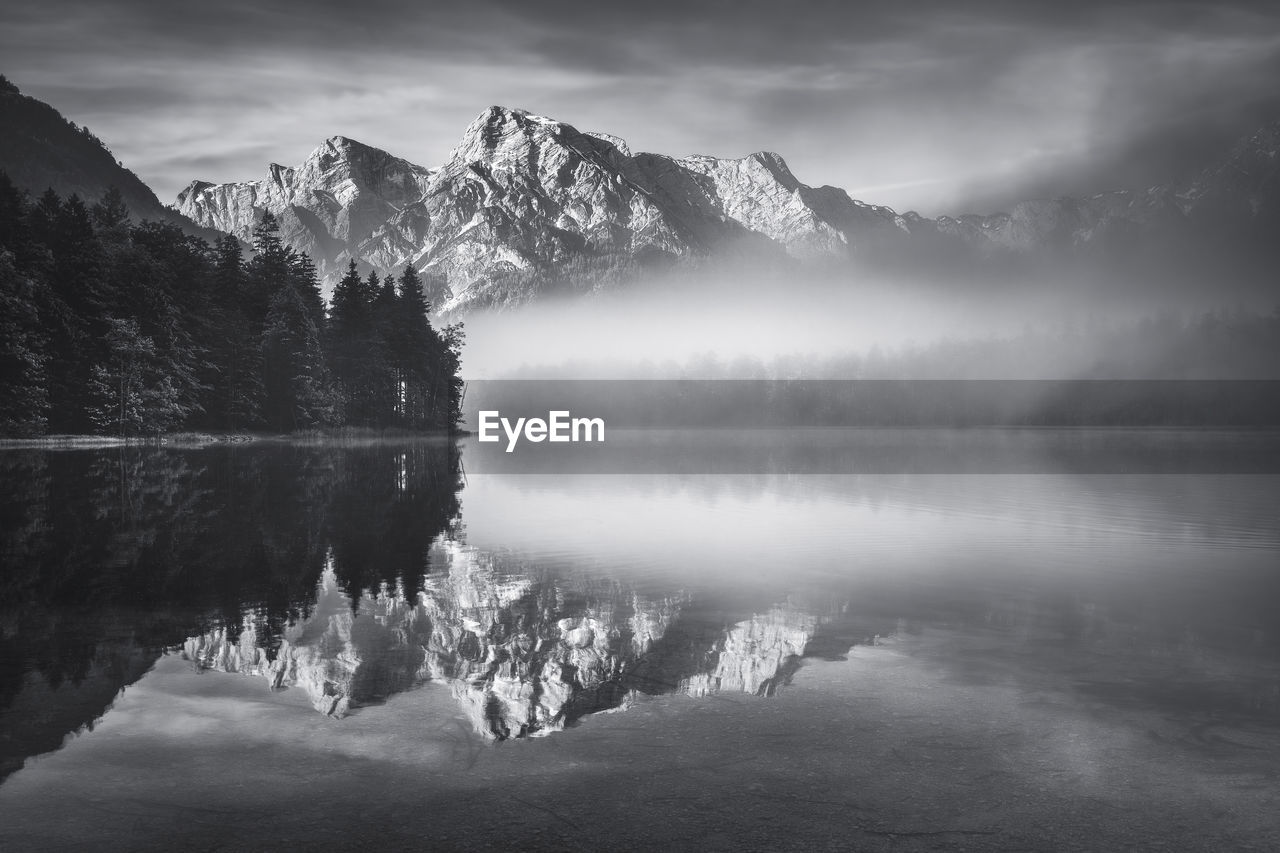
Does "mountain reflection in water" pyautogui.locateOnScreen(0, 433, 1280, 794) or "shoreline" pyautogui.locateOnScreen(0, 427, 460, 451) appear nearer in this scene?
"mountain reflection in water" pyautogui.locateOnScreen(0, 433, 1280, 794)

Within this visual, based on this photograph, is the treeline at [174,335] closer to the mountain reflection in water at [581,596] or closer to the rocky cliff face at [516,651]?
the mountain reflection in water at [581,596]

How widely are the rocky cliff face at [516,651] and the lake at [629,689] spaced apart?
0.07m

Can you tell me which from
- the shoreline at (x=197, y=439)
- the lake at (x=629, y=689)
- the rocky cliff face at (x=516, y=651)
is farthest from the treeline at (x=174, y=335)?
the rocky cliff face at (x=516, y=651)

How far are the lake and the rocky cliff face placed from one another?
69mm

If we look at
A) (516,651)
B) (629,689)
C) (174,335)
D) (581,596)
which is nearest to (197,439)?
(174,335)

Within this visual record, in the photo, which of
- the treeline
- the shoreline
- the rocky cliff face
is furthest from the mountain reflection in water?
the treeline

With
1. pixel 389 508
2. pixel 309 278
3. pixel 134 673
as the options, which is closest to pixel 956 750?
pixel 134 673

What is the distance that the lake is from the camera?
698 cm

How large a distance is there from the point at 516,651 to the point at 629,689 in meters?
2.23

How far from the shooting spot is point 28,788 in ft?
24.1

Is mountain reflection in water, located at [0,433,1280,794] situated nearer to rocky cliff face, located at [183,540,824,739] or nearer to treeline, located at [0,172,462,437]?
rocky cliff face, located at [183,540,824,739]

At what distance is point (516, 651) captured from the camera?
12.0 m

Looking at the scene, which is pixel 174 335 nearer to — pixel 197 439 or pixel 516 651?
pixel 197 439

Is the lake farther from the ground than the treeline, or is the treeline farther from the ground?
the treeline
